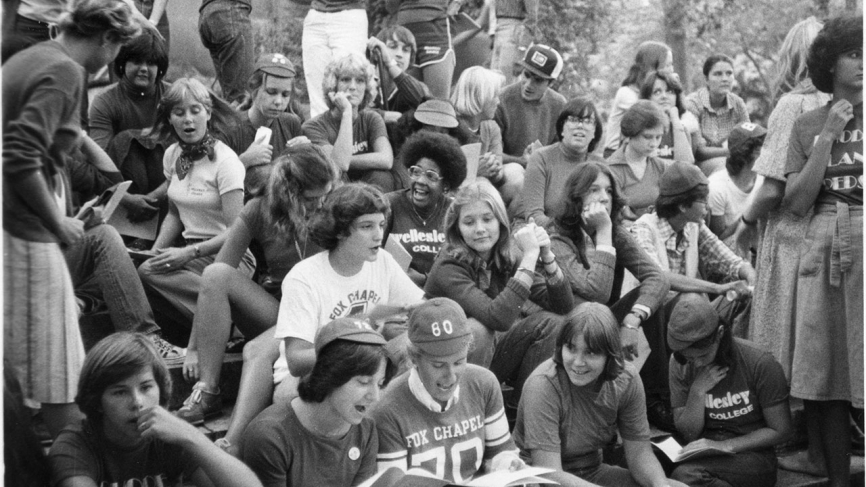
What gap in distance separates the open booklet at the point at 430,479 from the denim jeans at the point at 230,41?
3.23 meters

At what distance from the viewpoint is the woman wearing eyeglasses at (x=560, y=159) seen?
17.9 ft

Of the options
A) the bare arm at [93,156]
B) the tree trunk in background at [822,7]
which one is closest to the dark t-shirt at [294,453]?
the bare arm at [93,156]

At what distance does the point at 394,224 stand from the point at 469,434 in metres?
1.48

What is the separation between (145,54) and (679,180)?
2344 mm

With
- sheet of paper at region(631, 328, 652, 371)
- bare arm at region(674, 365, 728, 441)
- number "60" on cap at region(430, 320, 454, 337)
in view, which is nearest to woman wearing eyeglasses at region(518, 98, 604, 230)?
sheet of paper at region(631, 328, 652, 371)

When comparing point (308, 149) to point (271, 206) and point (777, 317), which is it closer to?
point (271, 206)

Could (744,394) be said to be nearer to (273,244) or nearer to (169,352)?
(273,244)

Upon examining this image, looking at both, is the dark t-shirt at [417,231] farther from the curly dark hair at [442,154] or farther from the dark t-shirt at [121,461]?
the dark t-shirt at [121,461]

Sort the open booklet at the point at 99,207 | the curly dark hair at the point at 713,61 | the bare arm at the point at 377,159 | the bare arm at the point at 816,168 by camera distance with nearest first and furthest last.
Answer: the open booklet at the point at 99,207, the bare arm at the point at 816,168, the bare arm at the point at 377,159, the curly dark hair at the point at 713,61

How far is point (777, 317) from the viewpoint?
4.54 m

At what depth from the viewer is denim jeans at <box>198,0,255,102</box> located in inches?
227

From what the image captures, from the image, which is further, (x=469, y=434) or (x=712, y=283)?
(x=712, y=283)

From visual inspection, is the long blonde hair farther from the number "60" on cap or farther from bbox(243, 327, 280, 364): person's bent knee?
bbox(243, 327, 280, 364): person's bent knee

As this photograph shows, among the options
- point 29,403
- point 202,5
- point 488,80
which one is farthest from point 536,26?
point 29,403
